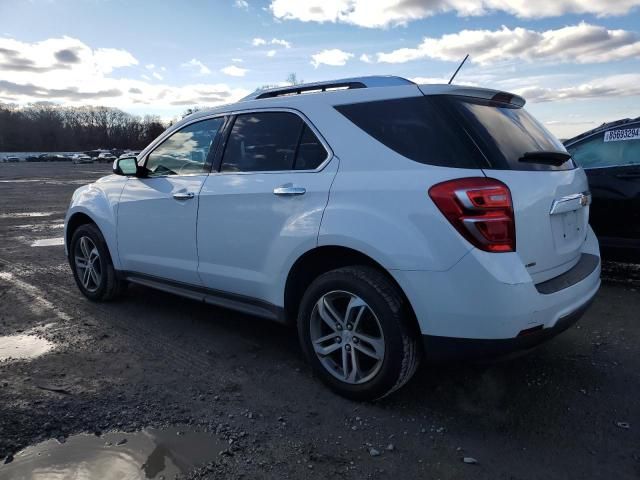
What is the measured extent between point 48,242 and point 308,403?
719 centimetres

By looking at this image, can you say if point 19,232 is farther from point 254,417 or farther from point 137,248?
point 254,417

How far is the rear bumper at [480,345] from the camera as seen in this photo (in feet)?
8.58

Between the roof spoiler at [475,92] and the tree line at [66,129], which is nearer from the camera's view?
the roof spoiler at [475,92]

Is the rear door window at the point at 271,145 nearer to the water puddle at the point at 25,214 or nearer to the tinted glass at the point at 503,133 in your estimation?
the tinted glass at the point at 503,133

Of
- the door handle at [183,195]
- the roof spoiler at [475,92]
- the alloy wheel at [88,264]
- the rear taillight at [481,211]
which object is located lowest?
the alloy wheel at [88,264]

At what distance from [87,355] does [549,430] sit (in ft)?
10.4

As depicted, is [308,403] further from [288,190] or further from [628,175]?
[628,175]

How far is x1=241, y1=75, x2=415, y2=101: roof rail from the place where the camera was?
10.9ft

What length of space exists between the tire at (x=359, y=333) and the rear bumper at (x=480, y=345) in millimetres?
148

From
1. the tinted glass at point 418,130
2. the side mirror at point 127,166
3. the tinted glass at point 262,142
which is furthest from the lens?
the side mirror at point 127,166

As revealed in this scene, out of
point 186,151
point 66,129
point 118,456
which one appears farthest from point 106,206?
point 66,129

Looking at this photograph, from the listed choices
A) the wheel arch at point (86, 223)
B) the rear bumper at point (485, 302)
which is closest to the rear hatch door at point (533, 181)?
the rear bumper at point (485, 302)

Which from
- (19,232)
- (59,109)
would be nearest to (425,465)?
(19,232)

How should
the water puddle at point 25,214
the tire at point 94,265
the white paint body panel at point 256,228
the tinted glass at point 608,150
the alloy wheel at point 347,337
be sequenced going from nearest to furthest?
1. the alloy wheel at point 347,337
2. the white paint body panel at point 256,228
3. the tire at point 94,265
4. the tinted glass at point 608,150
5. the water puddle at point 25,214
